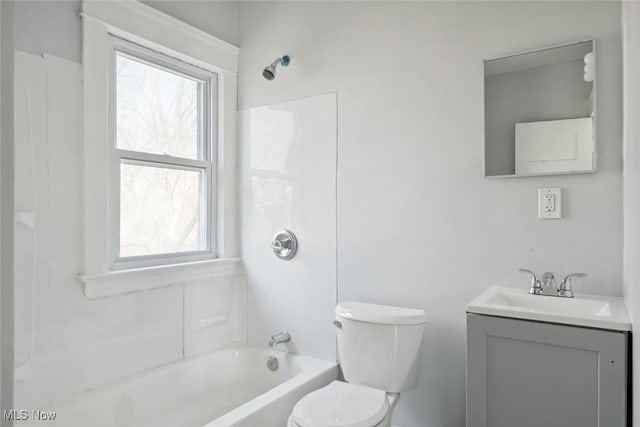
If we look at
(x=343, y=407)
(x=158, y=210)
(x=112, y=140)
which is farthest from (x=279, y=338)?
(x=112, y=140)

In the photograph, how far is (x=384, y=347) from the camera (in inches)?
72.6

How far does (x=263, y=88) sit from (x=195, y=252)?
1.07 meters

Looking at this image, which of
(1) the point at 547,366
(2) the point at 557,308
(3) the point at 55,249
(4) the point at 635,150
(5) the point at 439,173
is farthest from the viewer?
(5) the point at 439,173

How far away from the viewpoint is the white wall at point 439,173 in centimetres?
167

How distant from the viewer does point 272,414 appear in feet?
5.89

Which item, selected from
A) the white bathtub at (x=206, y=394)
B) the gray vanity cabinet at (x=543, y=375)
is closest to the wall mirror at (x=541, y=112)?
the gray vanity cabinet at (x=543, y=375)

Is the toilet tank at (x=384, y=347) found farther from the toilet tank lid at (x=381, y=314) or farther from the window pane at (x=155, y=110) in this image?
the window pane at (x=155, y=110)

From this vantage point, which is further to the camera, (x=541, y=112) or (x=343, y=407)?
(x=541, y=112)

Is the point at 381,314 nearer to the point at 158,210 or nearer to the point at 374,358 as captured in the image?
the point at 374,358

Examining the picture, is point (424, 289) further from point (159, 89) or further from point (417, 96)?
point (159, 89)

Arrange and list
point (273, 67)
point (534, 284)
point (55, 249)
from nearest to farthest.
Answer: point (534, 284) < point (55, 249) < point (273, 67)

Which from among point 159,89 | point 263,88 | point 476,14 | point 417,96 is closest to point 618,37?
point 476,14

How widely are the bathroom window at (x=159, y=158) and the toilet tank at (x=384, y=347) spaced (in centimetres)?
110

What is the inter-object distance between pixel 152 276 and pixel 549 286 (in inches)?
72.6
